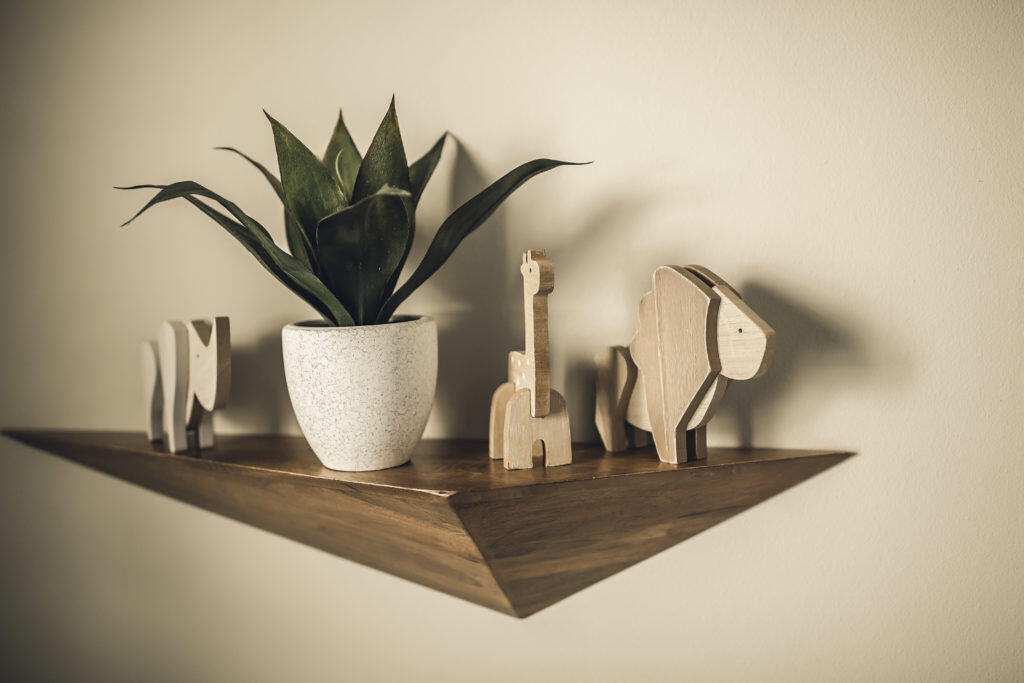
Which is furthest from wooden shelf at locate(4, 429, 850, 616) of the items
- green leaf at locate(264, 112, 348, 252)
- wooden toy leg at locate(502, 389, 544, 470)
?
green leaf at locate(264, 112, 348, 252)

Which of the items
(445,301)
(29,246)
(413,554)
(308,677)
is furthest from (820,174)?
(29,246)

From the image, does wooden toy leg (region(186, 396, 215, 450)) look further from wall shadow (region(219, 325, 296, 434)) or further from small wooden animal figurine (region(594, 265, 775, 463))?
small wooden animal figurine (region(594, 265, 775, 463))

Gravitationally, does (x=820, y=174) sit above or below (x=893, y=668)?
above

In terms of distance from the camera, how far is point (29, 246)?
915 millimetres

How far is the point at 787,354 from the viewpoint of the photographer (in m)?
0.57

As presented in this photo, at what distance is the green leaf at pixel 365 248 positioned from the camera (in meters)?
0.53

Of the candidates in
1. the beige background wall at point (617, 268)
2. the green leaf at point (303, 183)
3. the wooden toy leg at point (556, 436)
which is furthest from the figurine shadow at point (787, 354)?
the green leaf at point (303, 183)

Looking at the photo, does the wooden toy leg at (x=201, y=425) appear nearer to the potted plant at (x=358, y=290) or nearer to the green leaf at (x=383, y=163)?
the potted plant at (x=358, y=290)

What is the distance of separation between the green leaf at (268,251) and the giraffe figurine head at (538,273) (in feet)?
0.55

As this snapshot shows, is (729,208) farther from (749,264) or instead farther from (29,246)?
(29,246)

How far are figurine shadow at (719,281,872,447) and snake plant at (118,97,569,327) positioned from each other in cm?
23

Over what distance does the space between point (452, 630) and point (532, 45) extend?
61 cm

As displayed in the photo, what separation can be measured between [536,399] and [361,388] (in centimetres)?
15

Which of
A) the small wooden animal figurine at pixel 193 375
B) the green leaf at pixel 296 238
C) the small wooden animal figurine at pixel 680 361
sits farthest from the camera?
the small wooden animal figurine at pixel 193 375
